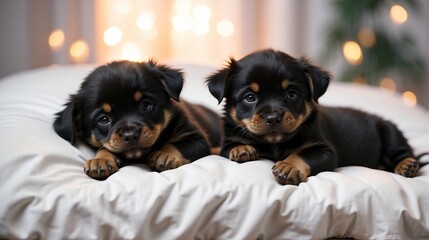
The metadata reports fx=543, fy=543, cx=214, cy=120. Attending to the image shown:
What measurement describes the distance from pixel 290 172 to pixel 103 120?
854mm

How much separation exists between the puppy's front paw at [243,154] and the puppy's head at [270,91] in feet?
0.24

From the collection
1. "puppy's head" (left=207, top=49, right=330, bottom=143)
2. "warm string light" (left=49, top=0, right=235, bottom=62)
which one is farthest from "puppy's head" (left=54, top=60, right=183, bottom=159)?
"warm string light" (left=49, top=0, right=235, bottom=62)

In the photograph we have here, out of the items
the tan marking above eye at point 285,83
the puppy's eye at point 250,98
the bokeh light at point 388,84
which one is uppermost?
the tan marking above eye at point 285,83

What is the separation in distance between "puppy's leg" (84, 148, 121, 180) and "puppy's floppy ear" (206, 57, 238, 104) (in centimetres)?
53

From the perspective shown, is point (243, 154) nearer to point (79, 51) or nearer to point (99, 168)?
point (99, 168)

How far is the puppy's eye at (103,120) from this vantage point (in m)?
2.38

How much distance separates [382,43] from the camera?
5.12m

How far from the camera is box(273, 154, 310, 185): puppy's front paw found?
6.89ft

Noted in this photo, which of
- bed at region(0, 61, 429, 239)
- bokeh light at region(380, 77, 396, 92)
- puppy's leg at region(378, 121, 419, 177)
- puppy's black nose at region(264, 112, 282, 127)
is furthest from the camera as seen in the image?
bokeh light at region(380, 77, 396, 92)

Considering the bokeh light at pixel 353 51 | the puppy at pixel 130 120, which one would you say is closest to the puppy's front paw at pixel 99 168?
the puppy at pixel 130 120

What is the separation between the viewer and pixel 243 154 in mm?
2314

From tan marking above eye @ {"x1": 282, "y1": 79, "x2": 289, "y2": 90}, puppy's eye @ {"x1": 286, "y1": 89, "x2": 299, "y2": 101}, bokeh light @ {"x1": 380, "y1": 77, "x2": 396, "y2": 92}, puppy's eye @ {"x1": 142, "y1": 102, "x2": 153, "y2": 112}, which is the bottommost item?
bokeh light @ {"x1": 380, "y1": 77, "x2": 396, "y2": 92}

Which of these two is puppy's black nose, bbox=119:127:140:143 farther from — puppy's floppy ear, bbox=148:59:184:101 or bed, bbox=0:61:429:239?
puppy's floppy ear, bbox=148:59:184:101

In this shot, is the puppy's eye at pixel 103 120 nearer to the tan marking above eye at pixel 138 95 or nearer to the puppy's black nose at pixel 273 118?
the tan marking above eye at pixel 138 95
